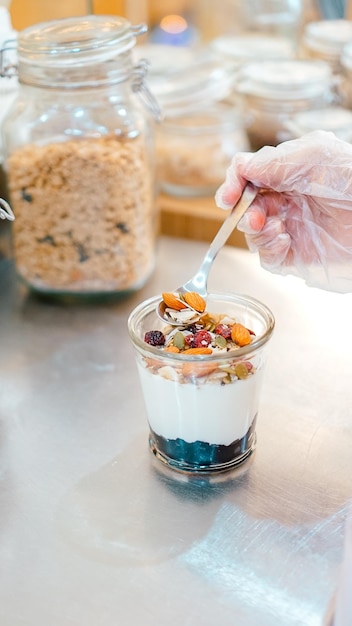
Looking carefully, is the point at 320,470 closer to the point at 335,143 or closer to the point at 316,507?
the point at 316,507

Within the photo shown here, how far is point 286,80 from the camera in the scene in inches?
Result: 47.0

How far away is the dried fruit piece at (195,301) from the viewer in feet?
2.24

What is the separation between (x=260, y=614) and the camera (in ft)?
1.73

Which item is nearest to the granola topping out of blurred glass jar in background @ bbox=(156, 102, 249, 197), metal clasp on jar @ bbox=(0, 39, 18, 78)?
metal clasp on jar @ bbox=(0, 39, 18, 78)

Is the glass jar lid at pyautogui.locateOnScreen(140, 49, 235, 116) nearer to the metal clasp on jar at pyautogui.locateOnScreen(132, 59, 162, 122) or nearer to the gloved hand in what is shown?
the metal clasp on jar at pyautogui.locateOnScreen(132, 59, 162, 122)

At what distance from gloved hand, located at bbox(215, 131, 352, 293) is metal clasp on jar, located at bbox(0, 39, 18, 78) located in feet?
1.01

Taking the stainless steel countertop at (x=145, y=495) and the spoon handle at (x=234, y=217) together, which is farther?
the spoon handle at (x=234, y=217)

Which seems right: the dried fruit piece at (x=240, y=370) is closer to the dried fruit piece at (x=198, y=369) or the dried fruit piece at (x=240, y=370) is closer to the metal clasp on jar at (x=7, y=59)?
the dried fruit piece at (x=198, y=369)

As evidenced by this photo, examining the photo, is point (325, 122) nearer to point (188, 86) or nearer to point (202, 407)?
point (188, 86)

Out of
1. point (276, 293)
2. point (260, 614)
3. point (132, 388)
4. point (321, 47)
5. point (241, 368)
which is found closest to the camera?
point (260, 614)

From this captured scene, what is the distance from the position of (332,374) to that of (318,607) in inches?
12.3

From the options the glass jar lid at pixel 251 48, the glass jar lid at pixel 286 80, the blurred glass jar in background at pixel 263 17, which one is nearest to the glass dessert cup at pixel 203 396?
the glass jar lid at pixel 286 80

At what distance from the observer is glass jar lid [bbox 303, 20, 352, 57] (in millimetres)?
1328

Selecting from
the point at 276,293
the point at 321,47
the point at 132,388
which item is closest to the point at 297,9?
the point at 321,47
